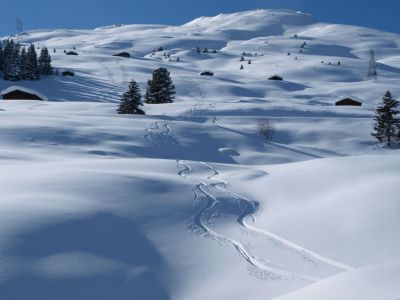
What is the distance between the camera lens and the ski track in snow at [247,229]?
5695mm

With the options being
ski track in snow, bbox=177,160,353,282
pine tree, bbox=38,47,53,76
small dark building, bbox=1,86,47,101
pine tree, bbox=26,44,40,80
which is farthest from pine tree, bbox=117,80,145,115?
pine tree, bbox=38,47,53,76

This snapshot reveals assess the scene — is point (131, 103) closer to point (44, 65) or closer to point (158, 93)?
point (158, 93)

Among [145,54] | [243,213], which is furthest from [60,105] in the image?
[145,54]

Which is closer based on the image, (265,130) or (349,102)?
(265,130)

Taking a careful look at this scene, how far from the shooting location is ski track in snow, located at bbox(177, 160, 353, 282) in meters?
5.70

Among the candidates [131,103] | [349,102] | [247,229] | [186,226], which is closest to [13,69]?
[131,103]

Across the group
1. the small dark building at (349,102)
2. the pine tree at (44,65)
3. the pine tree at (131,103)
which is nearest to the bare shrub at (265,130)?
the pine tree at (131,103)

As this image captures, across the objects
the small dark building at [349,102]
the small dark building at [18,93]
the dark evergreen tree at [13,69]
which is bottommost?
the small dark building at [349,102]

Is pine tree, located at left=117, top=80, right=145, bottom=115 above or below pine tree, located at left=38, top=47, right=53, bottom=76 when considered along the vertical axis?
below

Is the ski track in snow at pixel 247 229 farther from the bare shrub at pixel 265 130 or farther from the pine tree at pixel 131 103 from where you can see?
the pine tree at pixel 131 103

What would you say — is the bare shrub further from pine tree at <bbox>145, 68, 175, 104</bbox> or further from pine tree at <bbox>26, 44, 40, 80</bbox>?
pine tree at <bbox>26, 44, 40, 80</bbox>

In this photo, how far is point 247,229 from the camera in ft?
25.2

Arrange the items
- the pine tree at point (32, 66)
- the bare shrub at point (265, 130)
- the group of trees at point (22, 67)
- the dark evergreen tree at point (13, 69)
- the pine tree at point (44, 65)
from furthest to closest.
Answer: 1. the pine tree at point (44, 65)
2. the dark evergreen tree at point (13, 69)
3. the group of trees at point (22, 67)
4. the pine tree at point (32, 66)
5. the bare shrub at point (265, 130)

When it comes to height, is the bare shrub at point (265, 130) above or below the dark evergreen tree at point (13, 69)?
below
